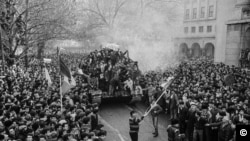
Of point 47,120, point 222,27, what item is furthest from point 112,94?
point 222,27

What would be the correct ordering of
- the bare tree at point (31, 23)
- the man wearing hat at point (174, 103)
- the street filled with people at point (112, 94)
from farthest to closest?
the bare tree at point (31, 23)
the man wearing hat at point (174, 103)
the street filled with people at point (112, 94)

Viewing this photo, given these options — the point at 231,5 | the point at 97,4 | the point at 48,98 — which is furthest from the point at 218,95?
the point at 97,4

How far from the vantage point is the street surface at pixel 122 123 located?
9.99 meters

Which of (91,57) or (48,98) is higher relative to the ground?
(91,57)

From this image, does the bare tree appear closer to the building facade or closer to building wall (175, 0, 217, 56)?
the building facade

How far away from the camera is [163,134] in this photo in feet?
33.4

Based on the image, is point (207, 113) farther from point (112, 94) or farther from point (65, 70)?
point (112, 94)

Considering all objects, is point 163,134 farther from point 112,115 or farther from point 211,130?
point 112,115

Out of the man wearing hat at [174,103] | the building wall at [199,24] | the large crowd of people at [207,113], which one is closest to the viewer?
the large crowd of people at [207,113]

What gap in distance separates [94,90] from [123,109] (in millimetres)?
1598

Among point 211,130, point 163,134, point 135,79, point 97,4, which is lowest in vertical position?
point 163,134

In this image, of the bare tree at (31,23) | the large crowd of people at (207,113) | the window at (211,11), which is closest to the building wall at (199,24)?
the window at (211,11)

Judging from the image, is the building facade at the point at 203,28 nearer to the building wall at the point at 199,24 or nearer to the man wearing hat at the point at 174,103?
the building wall at the point at 199,24

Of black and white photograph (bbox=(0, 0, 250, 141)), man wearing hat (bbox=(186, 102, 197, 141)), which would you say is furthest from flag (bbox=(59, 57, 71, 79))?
man wearing hat (bbox=(186, 102, 197, 141))
